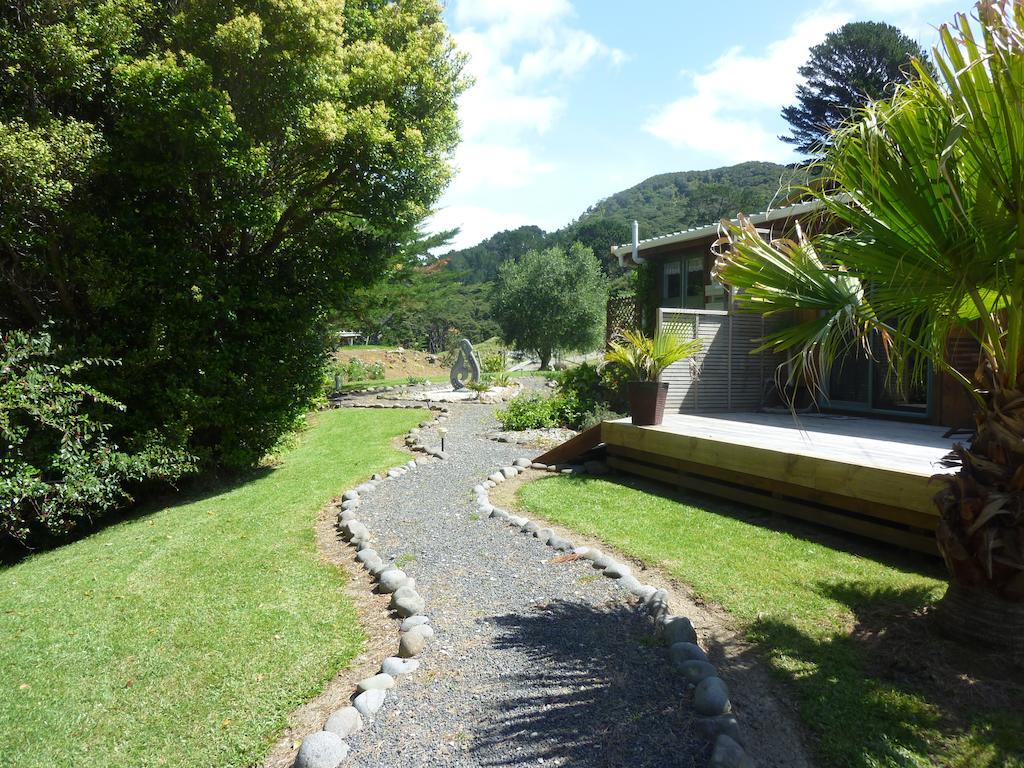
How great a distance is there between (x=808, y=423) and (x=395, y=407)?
9.56 m

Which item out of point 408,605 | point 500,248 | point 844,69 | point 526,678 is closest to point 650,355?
point 408,605

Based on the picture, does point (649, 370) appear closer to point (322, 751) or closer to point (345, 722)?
point (345, 722)

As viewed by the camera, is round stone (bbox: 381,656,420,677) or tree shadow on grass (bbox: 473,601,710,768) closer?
tree shadow on grass (bbox: 473,601,710,768)

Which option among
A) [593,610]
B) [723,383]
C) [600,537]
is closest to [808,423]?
[723,383]

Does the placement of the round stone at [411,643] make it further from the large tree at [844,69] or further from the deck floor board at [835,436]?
the large tree at [844,69]

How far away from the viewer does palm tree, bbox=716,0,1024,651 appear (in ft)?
7.88

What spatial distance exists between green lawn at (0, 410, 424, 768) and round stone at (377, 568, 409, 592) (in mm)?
295

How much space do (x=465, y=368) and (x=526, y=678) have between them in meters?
15.2

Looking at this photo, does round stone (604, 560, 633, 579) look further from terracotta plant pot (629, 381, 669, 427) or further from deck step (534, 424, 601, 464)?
deck step (534, 424, 601, 464)

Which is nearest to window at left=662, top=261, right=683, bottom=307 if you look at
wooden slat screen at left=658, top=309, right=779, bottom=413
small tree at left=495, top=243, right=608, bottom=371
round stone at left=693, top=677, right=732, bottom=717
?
wooden slat screen at left=658, top=309, right=779, bottom=413

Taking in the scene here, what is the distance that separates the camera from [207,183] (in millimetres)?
7332

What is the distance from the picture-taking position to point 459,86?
9.43 m

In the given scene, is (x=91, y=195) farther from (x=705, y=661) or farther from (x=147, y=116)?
(x=705, y=661)

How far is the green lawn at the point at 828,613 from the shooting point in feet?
8.04
